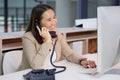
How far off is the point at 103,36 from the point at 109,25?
0.07 metres

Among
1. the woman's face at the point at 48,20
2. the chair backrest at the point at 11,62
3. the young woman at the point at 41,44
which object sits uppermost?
the woman's face at the point at 48,20

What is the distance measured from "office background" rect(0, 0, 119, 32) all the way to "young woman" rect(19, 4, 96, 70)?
106 inches

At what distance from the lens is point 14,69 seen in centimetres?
191

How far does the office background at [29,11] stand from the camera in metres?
4.82

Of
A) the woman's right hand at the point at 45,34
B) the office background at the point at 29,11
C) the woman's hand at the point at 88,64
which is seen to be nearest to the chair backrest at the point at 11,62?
the woman's right hand at the point at 45,34

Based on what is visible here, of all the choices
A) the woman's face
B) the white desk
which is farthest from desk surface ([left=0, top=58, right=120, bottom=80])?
the woman's face

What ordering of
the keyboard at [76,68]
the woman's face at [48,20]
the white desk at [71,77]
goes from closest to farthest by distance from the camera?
the white desk at [71,77]
the keyboard at [76,68]
the woman's face at [48,20]

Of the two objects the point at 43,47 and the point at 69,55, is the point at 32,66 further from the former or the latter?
the point at 69,55

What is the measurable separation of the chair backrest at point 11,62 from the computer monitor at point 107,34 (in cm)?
85

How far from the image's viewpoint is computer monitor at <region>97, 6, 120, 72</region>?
123cm

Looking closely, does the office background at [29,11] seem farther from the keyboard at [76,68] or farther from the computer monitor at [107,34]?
the computer monitor at [107,34]

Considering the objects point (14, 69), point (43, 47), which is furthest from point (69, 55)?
point (14, 69)

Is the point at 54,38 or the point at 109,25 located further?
the point at 54,38

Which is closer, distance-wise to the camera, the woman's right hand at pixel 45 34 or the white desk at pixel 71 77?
the white desk at pixel 71 77
